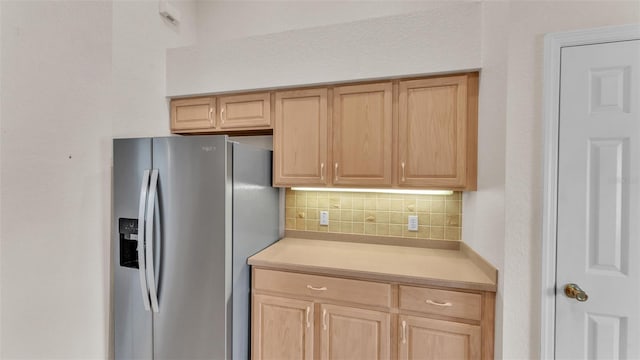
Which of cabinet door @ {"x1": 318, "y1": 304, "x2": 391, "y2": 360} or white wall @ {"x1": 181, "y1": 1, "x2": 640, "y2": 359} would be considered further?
cabinet door @ {"x1": 318, "y1": 304, "x2": 391, "y2": 360}

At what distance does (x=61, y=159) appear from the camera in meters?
1.43

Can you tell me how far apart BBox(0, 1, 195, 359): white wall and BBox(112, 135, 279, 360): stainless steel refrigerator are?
0.41 feet

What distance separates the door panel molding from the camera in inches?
44.7

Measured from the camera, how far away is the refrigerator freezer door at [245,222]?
1569mm

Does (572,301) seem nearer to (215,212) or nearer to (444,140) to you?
(444,140)

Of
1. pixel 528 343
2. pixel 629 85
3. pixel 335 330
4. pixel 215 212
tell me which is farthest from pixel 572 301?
pixel 215 212

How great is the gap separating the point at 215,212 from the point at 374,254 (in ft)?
3.47

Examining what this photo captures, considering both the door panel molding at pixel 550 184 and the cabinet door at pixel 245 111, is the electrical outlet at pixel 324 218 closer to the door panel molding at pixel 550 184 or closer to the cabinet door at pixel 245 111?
the cabinet door at pixel 245 111

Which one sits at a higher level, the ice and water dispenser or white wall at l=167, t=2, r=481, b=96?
white wall at l=167, t=2, r=481, b=96

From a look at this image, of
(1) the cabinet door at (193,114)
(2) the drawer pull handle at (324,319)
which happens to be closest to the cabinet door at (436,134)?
(2) the drawer pull handle at (324,319)

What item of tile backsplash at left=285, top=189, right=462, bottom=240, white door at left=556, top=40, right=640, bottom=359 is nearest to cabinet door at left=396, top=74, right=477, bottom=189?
tile backsplash at left=285, top=189, right=462, bottom=240

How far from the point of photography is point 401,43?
1646 millimetres

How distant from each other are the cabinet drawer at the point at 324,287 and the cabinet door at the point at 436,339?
17cm

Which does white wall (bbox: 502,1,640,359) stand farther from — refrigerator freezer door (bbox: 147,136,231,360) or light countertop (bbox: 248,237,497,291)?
refrigerator freezer door (bbox: 147,136,231,360)
